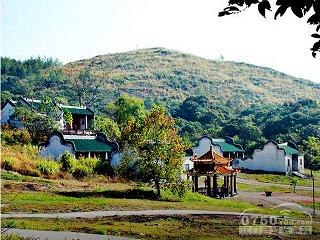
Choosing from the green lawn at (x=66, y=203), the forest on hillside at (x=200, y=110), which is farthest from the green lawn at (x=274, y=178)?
the green lawn at (x=66, y=203)

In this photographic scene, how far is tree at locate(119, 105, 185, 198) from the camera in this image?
32.8 meters

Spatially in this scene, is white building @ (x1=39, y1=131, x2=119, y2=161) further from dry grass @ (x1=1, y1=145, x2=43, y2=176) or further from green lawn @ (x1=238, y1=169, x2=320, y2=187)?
green lawn @ (x1=238, y1=169, x2=320, y2=187)

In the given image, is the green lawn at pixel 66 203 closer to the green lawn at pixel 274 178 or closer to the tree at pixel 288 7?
the tree at pixel 288 7

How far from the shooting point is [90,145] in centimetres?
4556

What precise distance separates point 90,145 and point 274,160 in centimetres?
2871

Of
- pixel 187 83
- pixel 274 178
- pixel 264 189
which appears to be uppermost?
pixel 187 83

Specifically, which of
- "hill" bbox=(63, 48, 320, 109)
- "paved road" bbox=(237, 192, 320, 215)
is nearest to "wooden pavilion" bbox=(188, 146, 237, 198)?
"paved road" bbox=(237, 192, 320, 215)

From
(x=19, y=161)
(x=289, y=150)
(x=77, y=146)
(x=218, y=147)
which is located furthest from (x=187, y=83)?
(x=19, y=161)

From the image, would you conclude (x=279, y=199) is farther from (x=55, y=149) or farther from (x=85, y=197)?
(x=55, y=149)

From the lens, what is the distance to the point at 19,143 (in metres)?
45.1

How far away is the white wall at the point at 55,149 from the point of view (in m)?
42.4

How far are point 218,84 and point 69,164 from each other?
139966 mm

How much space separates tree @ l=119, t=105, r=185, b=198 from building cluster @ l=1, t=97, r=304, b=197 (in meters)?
3.41

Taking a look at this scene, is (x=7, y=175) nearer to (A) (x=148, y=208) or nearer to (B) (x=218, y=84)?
(A) (x=148, y=208)
